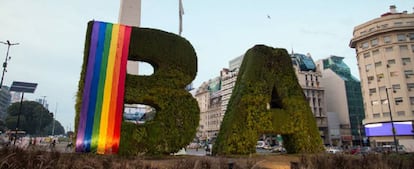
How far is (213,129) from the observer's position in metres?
106

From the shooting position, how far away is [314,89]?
77.1 m

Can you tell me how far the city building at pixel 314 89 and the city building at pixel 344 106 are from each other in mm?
1848

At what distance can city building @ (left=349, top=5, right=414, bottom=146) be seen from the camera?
42.4 meters

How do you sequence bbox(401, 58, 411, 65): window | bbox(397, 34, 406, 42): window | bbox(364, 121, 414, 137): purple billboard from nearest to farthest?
bbox(364, 121, 414, 137): purple billboard < bbox(401, 58, 411, 65): window < bbox(397, 34, 406, 42): window

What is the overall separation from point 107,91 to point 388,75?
47133mm

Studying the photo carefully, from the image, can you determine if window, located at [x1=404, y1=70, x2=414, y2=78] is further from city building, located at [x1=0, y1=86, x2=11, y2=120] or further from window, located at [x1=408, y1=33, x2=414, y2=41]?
city building, located at [x1=0, y1=86, x2=11, y2=120]

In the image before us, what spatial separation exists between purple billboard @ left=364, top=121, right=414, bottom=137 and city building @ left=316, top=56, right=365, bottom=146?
76.4 ft

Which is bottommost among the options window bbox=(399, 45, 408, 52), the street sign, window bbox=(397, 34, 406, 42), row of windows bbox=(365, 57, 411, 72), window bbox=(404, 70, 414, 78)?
the street sign

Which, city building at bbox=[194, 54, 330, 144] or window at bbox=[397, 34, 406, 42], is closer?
→ window at bbox=[397, 34, 406, 42]

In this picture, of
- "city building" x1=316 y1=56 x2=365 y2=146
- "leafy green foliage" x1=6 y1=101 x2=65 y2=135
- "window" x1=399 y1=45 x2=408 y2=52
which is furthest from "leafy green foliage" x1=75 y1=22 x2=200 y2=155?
"leafy green foliage" x1=6 y1=101 x2=65 y2=135

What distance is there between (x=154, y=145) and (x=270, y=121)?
6159mm

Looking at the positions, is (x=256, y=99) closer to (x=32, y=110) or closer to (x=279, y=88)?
(x=279, y=88)

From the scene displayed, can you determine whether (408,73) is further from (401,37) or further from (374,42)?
(374,42)

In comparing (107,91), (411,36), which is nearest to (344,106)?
(411,36)
